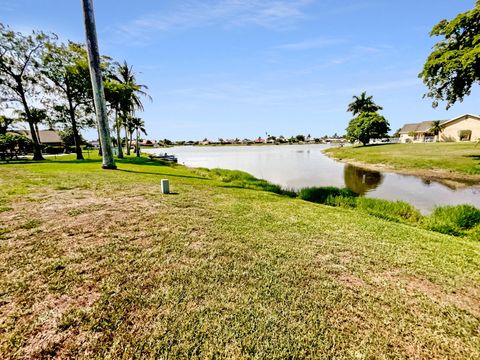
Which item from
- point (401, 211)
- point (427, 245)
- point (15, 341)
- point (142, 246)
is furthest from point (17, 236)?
point (401, 211)

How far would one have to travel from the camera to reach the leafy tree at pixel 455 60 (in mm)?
19516

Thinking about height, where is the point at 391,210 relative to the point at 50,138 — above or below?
below

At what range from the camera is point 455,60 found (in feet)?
64.6

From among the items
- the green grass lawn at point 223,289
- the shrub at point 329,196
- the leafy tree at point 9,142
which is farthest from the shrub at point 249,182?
the leafy tree at point 9,142

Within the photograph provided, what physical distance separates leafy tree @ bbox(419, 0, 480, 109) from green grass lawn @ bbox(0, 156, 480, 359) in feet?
72.5

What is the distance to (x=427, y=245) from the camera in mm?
5578

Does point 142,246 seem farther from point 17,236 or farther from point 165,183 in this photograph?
point 165,183

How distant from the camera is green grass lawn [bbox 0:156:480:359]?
8.13ft

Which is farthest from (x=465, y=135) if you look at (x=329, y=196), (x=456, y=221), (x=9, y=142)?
(x=9, y=142)

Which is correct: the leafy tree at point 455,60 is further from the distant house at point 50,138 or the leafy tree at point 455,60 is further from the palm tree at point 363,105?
the distant house at point 50,138

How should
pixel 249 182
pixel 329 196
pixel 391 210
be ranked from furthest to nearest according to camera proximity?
pixel 249 182, pixel 329 196, pixel 391 210

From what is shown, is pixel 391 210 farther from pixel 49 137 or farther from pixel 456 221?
pixel 49 137

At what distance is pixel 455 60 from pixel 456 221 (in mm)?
19513

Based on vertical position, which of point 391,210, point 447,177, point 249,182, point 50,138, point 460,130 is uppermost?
point 50,138
